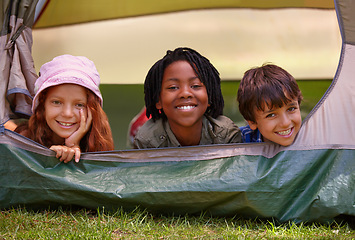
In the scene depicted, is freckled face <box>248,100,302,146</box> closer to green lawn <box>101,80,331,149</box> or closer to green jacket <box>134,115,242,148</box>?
green jacket <box>134,115,242,148</box>

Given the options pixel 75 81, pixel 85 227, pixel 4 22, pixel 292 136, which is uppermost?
pixel 4 22

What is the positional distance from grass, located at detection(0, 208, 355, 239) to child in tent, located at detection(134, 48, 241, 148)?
416mm

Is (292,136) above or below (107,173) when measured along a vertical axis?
above

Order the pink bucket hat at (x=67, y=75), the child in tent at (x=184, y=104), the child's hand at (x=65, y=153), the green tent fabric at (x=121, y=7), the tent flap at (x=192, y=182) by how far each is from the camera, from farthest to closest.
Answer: the green tent fabric at (x=121, y=7)
the child in tent at (x=184, y=104)
the pink bucket hat at (x=67, y=75)
the child's hand at (x=65, y=153)
the tent flap at (x=192, y=182)

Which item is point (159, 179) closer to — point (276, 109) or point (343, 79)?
point (276, 109)

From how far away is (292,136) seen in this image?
1937 millimetres

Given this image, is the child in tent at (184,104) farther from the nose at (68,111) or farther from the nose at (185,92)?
the nose at (68,111)

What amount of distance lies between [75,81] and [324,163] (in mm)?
1063

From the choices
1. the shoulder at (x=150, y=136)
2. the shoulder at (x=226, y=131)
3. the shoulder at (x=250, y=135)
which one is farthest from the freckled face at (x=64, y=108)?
the shoulder at (x=250, y=135)

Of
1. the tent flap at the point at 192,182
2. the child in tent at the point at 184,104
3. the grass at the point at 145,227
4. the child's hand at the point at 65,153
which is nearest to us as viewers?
the grass at the point at 145,227

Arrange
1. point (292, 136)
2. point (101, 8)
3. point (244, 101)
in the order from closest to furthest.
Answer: point (292, 136) → point (244, 101) → point (101, 8)

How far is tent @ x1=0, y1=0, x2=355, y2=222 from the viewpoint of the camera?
1896 mm

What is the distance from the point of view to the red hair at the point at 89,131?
220cm

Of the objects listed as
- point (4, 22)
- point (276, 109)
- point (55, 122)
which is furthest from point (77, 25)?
point (276, 109)
